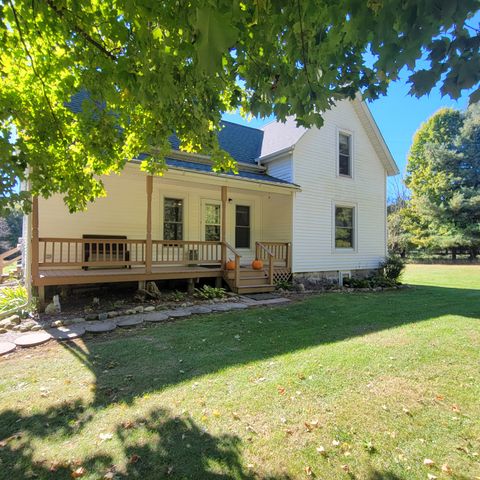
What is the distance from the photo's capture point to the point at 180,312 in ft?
23.7

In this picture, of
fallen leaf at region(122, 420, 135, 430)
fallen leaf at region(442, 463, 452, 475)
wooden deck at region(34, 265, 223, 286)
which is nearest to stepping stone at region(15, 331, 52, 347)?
wooden deck at region(34, 265, 223, 286)

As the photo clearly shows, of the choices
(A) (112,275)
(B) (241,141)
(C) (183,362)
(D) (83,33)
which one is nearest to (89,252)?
(A) (112,275)

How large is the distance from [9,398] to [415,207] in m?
34.8

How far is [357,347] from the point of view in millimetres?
5062

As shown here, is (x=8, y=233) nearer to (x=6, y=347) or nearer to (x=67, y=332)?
(x=67, y=332)

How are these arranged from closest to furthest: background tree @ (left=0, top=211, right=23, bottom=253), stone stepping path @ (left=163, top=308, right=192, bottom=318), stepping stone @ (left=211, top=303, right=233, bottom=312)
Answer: stone stepping path @ (left=163, top=308, right=192, bottom=318) < stepping stone @ (left=211, top=303, right=233, bottom=312) < background tree @ (left=0, top=211, right=23, bottom=253)

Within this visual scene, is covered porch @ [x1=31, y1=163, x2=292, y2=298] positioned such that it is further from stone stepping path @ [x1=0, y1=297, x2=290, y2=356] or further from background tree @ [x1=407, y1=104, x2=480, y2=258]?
background tree @ [x1=407, y1=104, x2=480, y2=258]

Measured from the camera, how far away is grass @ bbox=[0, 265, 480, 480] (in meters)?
2.44

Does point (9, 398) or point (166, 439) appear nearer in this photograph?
point (166, 439)

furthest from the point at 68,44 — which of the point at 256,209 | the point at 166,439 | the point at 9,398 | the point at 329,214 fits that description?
the point at 329,214

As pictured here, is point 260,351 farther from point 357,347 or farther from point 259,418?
point 259,418

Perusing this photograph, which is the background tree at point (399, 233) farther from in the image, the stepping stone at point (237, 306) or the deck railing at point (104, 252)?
the stepping stone at point (237, 306)

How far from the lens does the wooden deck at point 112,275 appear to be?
7.24 metres

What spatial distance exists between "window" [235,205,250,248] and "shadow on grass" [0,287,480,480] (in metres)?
4.17
